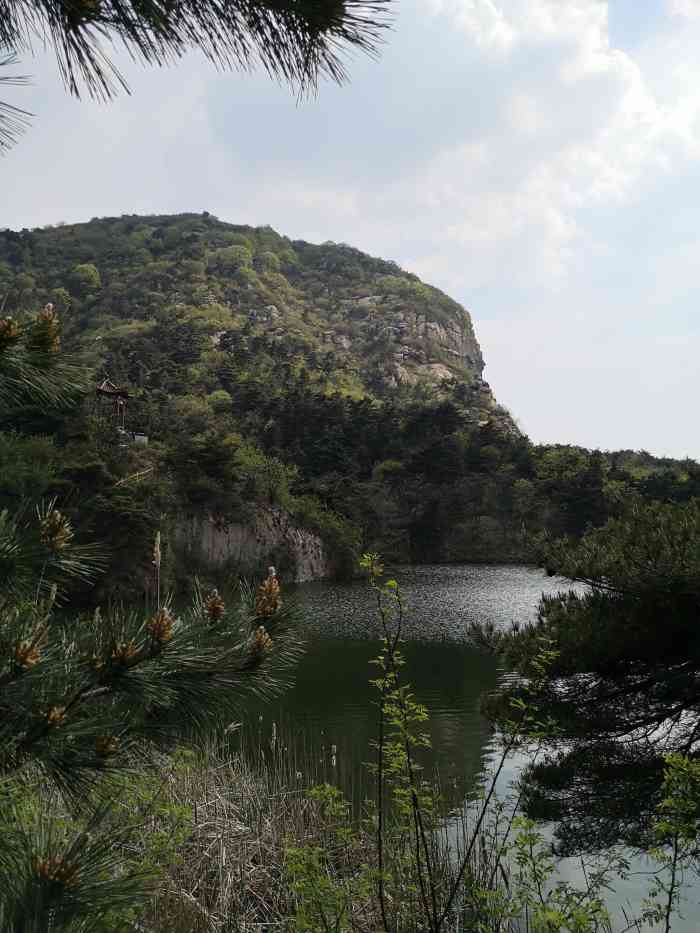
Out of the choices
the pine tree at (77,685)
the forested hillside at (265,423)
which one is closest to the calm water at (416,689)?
the pine tree at (77,685)

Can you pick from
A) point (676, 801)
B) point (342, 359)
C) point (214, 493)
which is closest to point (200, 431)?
point (214, 493)

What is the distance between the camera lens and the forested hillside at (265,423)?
15.6 m

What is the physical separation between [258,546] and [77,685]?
23415 mm

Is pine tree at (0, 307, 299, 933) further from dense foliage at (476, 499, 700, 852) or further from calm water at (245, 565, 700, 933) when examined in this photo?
dense foliage at (476, 499, 700, 852)

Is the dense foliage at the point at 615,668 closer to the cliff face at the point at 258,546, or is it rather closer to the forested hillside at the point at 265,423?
the forested hillside at the point at 265,423

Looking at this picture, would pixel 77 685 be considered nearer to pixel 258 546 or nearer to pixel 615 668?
pixel 615 668

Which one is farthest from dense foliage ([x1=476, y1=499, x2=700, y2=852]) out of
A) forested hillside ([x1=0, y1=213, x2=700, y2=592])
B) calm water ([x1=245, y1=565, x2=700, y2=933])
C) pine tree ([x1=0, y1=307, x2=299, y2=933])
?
pine tree ([x1=0, y1=307, x2=299, y2=933])

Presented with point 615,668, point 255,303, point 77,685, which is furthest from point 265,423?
point 77,685

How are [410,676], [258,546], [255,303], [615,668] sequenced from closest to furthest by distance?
[615,668]
[410,676]
[258,546]
[255,303]

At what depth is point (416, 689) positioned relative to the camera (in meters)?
10.5

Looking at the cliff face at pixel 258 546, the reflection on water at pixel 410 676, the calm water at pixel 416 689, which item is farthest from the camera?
the cliff face at pixel 258 546

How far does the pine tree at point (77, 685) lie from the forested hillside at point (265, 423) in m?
0.24

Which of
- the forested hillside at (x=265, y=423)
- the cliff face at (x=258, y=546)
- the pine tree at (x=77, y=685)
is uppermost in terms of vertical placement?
the forested hillside at (x=265, y=423)

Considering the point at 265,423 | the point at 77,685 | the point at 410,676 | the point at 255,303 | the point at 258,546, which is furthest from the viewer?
the point at 255,303
